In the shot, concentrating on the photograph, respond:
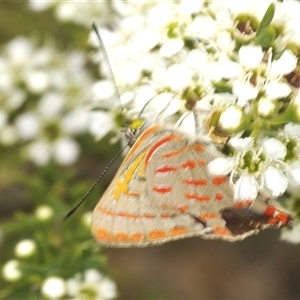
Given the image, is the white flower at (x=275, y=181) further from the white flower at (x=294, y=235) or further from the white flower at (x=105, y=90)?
the white flower at (x=105, y=90)

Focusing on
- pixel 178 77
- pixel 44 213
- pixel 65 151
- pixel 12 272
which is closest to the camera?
pixel 178 77

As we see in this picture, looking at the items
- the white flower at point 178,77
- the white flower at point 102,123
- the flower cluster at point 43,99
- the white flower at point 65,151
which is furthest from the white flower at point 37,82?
the white flower at point 178,77

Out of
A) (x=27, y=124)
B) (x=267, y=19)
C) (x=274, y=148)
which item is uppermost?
(x=267, y=19)

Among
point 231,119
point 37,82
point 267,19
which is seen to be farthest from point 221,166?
point 37,82

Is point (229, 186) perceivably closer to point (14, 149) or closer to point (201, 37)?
point (201, 37)

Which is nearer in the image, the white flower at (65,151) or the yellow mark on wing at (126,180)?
the yellow mark on wing at (126,180)

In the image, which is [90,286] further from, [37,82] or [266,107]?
[266,107]

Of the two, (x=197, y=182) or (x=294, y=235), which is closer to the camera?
(x=197, y=182)
